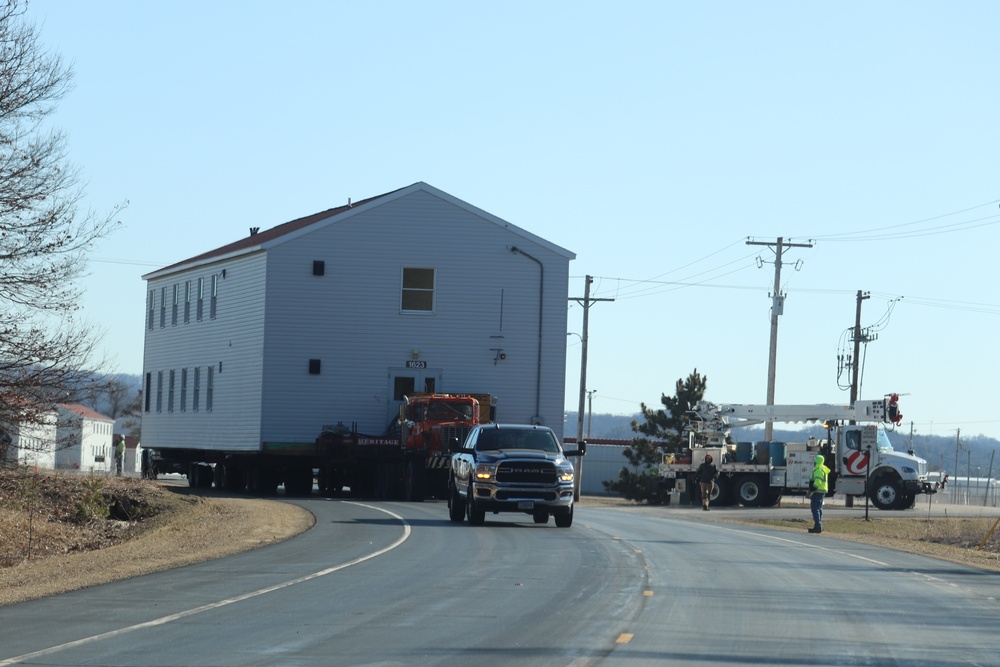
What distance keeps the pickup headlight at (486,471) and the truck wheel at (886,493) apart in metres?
26.0

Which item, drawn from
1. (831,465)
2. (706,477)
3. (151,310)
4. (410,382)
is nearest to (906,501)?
(831,465)

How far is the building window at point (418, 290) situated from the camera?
45125 mm

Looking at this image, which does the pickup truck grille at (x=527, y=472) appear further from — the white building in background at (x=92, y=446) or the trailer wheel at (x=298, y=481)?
the white building in background at (x=92, y=446)

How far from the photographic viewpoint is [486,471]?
26875 mm

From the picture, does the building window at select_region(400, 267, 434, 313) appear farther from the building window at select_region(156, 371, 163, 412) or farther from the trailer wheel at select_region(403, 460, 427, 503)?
the building window at select_region(156, 371, 163, 412)

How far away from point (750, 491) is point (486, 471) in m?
24.5

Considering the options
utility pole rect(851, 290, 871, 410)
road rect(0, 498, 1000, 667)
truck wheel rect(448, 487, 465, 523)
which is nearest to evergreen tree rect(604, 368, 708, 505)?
utility pole rect(851, 290, 871, 410)

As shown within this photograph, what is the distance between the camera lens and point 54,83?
27.2 meters

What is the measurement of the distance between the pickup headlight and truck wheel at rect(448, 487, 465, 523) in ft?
5.91

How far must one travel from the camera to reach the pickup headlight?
88.0 ft

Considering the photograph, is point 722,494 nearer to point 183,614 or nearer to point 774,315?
point 774,315

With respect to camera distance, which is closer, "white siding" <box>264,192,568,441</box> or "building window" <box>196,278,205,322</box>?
"white siding" <box>264,192,568,441</box>

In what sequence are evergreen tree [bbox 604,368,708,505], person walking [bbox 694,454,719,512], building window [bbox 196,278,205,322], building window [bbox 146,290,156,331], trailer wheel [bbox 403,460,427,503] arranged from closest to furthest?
trailer wheel [bbox 403,460,427,503] < person walking [bbox 694,454,719,512] < building window [bbox 196,278,205,322] < building window [bbox 146,290,156,331] < evergreen tree [bbox 604,368,708,505]

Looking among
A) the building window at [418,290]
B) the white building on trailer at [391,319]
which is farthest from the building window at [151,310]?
the building window at [418,290]
